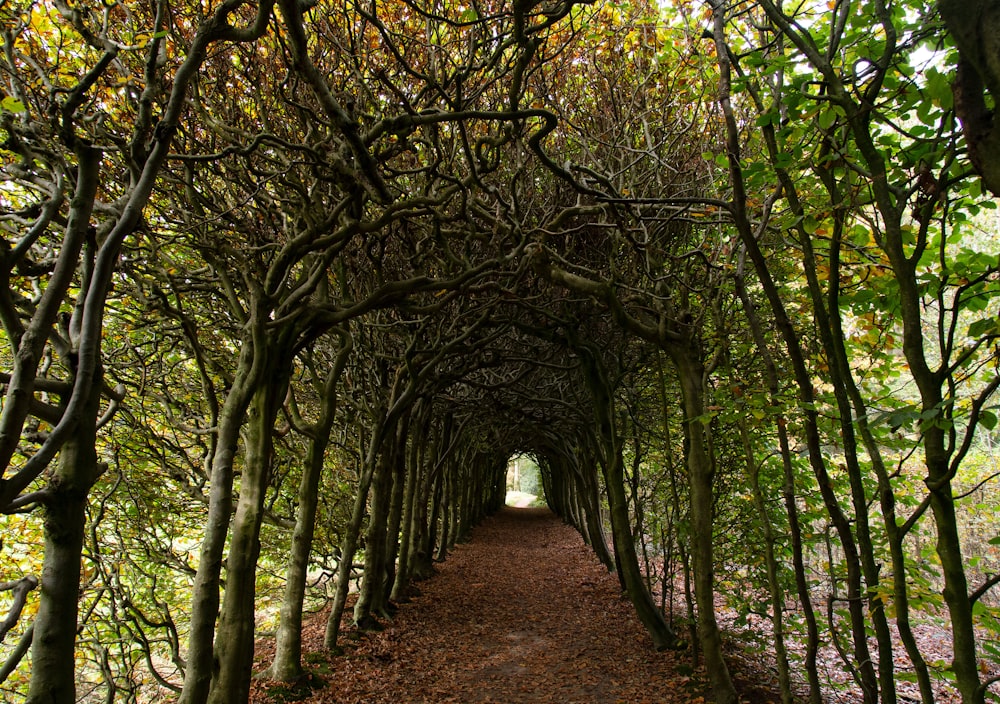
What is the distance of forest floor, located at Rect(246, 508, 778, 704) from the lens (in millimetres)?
7684

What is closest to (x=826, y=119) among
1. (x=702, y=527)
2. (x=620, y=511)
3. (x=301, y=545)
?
(x=702, y=527)

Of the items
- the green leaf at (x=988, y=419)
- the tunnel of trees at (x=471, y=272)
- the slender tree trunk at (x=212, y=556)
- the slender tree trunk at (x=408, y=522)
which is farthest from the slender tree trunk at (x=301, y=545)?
the green leaf at (x=988, y=419)

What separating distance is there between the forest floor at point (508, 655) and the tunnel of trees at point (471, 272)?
0.64m

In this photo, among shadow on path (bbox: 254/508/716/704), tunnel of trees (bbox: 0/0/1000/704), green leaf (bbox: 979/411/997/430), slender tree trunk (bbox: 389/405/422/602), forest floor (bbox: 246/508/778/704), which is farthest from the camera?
slender tree trunk (bbox: 389/405/422/602)

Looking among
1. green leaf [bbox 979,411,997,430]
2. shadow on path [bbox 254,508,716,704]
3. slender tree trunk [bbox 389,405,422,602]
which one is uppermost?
green leaf [bbox 979,411,997,430]

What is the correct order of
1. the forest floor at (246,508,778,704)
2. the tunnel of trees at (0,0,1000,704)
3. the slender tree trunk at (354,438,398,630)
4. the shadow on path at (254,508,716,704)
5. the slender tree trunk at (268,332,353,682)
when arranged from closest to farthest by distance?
the tunnel of trees at (0,0,1000,704) < the slender tree trunk at (268,332,353,682) < the forest floor at (246,508,778,704) < the shadow on path at (254,508,716,704) < the slender tree trunk at (354,438,398,630)

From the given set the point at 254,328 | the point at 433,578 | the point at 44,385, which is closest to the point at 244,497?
the point at 254,328

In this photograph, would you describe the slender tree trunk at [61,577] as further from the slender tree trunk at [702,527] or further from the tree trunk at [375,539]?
the tree trunk at [375,539]

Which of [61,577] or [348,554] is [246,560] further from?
[348,554]

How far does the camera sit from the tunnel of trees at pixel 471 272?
2295 mm

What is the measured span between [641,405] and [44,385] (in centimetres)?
1284

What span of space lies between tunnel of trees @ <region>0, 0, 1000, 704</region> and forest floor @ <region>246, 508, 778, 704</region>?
0.64 metres

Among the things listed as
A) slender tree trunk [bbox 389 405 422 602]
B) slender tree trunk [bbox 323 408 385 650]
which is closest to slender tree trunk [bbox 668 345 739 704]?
slender tree trunk [bbox 323 408 385 650]

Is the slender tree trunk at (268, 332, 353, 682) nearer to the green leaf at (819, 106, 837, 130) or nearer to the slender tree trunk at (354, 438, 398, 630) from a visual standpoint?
the slender tree trunk at (354, 438, 398, 630)
